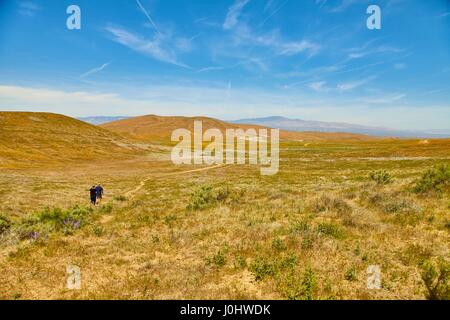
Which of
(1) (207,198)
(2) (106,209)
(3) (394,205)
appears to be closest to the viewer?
(3) (394,205)

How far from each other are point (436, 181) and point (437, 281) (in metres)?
14.9

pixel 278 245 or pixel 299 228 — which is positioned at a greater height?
pixel 299 228

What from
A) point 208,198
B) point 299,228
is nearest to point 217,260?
point 299,228

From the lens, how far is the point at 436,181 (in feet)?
69.1

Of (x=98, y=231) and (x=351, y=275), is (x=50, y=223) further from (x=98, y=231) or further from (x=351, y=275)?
(x=351, y=275)

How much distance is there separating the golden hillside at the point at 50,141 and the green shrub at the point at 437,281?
221 feet

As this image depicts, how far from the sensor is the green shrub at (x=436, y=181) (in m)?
20.3

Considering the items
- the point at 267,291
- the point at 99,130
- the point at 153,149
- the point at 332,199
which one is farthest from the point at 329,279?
the point at 99,130

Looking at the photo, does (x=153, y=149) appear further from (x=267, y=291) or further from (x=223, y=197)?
(x=267, y=291)

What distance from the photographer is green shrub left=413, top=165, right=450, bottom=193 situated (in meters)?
20.3

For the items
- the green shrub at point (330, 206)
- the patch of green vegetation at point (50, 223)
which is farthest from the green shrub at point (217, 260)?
the green shrub at point (330, 206)

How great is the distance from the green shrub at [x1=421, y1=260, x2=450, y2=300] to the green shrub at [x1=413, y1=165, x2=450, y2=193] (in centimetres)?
1266

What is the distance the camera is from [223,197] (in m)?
23.6

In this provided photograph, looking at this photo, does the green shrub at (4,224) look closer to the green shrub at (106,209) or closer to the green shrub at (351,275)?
the green shrub at (106,209)
